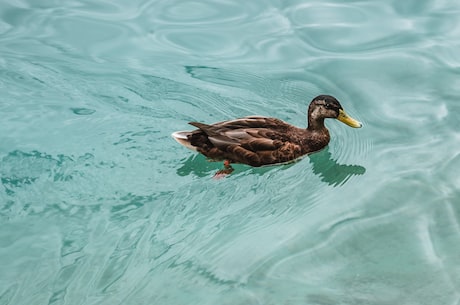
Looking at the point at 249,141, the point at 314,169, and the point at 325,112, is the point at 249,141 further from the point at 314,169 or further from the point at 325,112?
the point at 325,112

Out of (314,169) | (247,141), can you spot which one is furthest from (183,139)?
(314,169)

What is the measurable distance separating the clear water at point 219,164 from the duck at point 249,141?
98 mm

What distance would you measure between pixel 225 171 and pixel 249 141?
29cm

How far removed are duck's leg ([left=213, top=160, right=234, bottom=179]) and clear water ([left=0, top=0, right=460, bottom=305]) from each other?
0.22ft

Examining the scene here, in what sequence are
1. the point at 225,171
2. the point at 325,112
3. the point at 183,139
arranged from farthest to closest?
the point at 325,112
the point at 183,139
the point at 225,171

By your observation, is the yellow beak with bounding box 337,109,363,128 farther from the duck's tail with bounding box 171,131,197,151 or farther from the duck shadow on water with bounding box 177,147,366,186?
the duck's tail with bounding box 171,131,197,151

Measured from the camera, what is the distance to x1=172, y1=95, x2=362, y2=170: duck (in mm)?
5562

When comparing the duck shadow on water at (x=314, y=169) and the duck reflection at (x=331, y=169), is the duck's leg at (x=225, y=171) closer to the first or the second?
the duck shadow on water at (x=314, y=169)

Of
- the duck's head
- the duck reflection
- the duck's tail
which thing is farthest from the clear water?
the duck's head

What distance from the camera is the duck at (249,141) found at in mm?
5562

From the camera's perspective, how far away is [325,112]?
587cm

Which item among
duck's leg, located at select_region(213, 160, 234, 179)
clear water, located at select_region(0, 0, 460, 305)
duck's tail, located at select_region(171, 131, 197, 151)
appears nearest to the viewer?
clear water, located at select_region(0, 0, 460, 305)

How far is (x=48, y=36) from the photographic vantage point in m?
7.71

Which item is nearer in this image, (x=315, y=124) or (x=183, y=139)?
(x=183, y=139)
